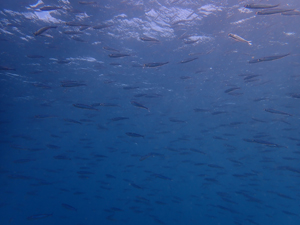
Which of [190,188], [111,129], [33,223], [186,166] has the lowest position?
[33,223]

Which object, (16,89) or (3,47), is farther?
(16,89)

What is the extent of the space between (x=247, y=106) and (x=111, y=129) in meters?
15.9

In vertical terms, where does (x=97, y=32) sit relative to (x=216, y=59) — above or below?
above

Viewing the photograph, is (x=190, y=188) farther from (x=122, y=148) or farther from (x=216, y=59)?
(x=216, y=59)

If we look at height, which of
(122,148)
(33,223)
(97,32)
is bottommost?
(33,223)

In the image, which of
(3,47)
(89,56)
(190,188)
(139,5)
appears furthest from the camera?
(190,188)

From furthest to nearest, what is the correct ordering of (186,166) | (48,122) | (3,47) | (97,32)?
1. (186,166)
2. (48,122)
3. (3,47)
4. (97,32)

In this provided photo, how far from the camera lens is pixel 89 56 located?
14.3 metres

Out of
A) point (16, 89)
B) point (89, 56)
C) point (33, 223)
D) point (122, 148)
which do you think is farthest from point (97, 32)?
point (33, 223)

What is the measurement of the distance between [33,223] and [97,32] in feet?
142

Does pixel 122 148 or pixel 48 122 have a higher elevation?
pixel 48 122

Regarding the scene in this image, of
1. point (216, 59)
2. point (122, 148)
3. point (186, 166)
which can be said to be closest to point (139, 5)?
point (216, 59)

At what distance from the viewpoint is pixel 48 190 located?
45.0 meters

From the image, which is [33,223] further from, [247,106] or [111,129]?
[247,106]
